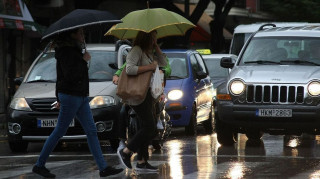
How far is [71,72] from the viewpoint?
10773 millimetres

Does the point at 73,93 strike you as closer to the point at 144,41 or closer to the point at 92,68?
the point at 144,41

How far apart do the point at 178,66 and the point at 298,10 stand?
2924cm

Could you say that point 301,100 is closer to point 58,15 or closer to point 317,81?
point 317,81

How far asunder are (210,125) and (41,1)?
12.1m

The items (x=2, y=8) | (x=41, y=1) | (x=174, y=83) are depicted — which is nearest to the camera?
(x=174, y=83)

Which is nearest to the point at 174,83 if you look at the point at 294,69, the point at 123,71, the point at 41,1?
the point at 294,69

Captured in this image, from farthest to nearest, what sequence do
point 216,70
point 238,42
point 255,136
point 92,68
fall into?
point 238,42 → point 216,70 → point 255,136 → point 92,68

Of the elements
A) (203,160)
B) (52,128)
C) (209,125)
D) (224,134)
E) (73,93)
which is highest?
(73,93)

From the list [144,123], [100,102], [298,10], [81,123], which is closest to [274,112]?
[100,102]

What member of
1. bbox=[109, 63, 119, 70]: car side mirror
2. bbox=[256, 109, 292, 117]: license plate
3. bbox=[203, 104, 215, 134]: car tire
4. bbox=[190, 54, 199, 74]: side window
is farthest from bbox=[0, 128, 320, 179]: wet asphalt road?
bbox=[203, 104, 215, 134]: car tire

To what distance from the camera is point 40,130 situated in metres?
14.6

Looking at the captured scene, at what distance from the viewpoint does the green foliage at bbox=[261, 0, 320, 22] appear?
46750 mm

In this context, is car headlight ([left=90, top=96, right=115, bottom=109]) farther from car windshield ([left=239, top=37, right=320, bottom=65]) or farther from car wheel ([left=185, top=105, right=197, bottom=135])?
car wheel ([left=185, top=105, right=197, bottom=135])

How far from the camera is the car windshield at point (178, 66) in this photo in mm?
18848
